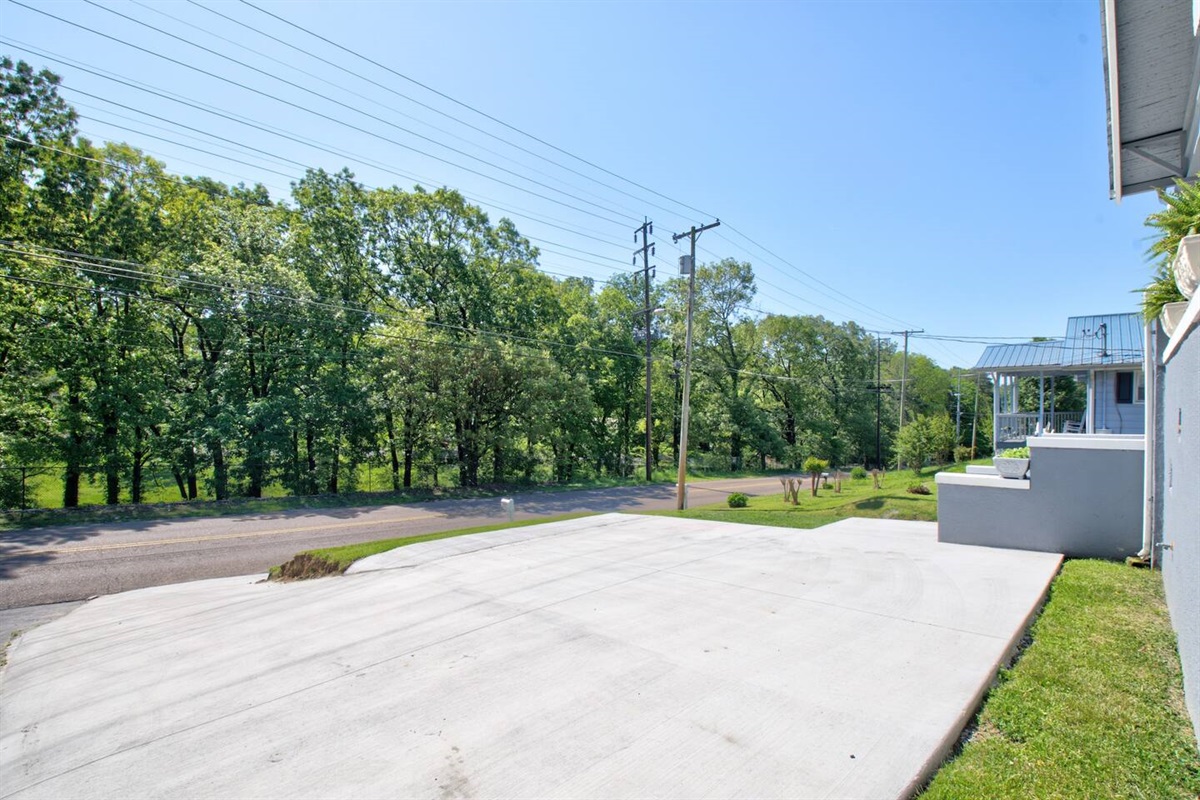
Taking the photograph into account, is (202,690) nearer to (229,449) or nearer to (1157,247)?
(1157,247)

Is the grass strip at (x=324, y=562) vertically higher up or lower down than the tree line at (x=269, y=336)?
lower down

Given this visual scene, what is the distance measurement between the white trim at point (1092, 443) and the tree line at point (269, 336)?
663 inches

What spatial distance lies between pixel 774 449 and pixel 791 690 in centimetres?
3348

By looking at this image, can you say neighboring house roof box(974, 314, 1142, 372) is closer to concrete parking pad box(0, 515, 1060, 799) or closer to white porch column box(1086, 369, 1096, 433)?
white porch column box(1086, 369, 1096, 433)

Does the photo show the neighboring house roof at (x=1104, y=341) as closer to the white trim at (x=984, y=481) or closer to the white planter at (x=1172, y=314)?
the white trim at (x=984, y=481)

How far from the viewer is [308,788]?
2562 mm

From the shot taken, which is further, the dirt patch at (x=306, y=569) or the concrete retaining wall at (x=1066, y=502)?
the dirt patch at (x=306, y=569)

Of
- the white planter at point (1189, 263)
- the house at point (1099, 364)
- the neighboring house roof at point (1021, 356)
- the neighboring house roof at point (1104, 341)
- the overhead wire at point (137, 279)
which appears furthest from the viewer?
the neighboring house roof at point (1021, 356)

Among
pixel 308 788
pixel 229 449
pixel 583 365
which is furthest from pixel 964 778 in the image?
pixel 583 365

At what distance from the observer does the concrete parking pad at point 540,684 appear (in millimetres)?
2627

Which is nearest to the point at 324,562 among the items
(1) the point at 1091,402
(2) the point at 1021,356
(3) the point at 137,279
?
(3) the point at 137,279

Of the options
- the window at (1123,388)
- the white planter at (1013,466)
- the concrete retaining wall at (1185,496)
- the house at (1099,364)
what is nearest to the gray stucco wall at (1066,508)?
the white planter at (1013,466)

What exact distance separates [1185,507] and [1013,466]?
4429mm

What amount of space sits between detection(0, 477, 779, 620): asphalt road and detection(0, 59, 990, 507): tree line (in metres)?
4.00
